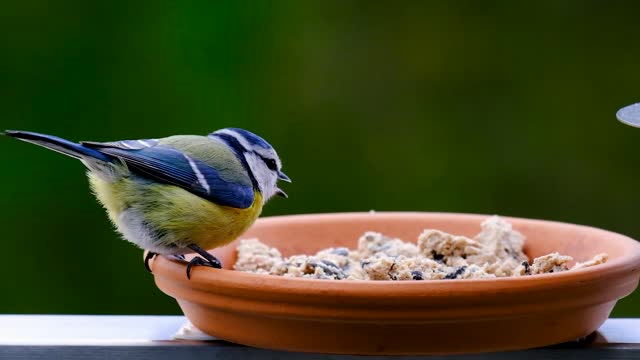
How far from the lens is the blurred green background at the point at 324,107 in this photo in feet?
11.1

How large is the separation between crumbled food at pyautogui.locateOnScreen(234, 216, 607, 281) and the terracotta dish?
17 centimetres

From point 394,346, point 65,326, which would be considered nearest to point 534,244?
point 394,346

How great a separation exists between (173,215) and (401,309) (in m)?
0.69

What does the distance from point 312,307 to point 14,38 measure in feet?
7.47

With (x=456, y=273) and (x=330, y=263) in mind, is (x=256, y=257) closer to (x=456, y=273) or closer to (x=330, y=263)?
(x=330, y=263)

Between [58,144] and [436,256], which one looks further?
[436,256]

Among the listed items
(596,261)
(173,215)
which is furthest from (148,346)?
(596,261)

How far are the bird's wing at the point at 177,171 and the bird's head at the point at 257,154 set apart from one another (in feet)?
0.39

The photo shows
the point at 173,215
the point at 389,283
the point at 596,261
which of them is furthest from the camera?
the point at 173,215

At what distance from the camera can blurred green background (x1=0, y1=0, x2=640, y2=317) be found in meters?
3.39

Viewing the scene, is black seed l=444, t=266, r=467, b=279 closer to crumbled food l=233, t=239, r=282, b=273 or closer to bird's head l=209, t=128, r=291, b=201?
crumbled food l=233, t=239, r=282, b=273

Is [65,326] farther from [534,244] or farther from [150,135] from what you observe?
[150,135]

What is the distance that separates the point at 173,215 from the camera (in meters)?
2.09

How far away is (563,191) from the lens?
351cm
